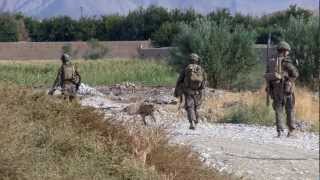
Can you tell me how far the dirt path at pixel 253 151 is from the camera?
536 inches

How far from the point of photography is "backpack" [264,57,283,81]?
639 inches

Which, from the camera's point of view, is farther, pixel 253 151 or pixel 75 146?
pixel 253 151

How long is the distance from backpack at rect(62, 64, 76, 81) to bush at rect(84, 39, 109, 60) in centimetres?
4867

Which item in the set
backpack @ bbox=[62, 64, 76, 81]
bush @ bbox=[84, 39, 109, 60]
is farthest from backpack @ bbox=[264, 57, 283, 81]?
bush @ bbox=[84, 39, 109, 60]

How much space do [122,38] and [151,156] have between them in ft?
261

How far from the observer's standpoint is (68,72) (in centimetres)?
1933

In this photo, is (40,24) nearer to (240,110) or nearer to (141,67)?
(141,67)

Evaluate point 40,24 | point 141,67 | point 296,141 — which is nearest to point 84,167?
point 296,141

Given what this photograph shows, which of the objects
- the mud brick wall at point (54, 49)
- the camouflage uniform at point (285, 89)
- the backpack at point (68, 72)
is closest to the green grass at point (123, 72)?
the mud brick wall at point (54, 49)

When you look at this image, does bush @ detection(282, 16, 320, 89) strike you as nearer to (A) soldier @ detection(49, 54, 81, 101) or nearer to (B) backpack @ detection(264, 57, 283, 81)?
(A) soldier @ detection(49, 54, 81, 101)

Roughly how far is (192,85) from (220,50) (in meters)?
21.0

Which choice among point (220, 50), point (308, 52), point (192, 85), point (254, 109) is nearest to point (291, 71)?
point (192, 85)

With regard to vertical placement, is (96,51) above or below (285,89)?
below

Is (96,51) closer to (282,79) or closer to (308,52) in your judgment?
(308,52)
